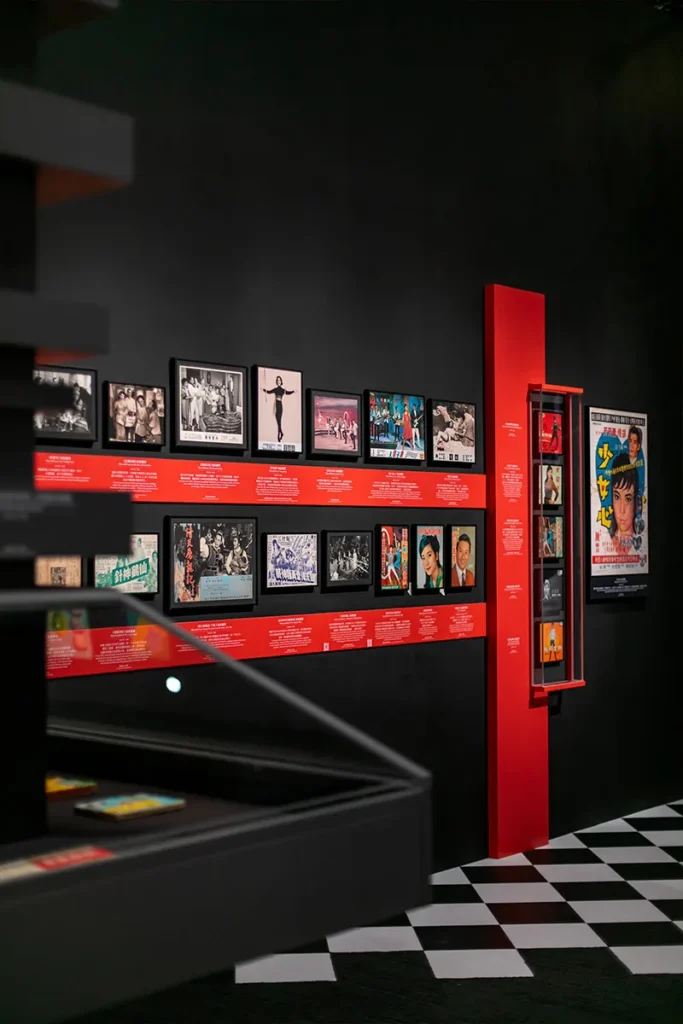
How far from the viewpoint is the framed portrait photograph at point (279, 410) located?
4410 millimetres

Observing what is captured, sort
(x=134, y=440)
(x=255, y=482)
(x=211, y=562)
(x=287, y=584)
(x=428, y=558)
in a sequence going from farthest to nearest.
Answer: (x=428, y=558) < (x=287, y=584) < (x=255, y=482) < (x=211, y=562) < (x=134, y=440)

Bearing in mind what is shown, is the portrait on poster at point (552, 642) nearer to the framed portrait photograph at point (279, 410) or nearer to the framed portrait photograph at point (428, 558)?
the framed portrait photograph at point (428, 558)

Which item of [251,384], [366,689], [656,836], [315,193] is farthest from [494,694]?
[315,193]

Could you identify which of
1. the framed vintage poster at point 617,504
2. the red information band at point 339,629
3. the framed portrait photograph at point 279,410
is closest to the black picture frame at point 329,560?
the red information band at point 339,629

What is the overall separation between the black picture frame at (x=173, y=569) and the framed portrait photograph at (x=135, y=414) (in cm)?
30

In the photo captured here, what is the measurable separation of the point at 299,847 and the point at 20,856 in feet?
1.18

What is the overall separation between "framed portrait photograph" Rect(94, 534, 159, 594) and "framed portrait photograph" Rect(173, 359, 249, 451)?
0.39 m

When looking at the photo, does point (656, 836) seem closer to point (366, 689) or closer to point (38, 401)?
point (366, 689)

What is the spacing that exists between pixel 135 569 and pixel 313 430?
3.36ft

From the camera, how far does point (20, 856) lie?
1392 mm

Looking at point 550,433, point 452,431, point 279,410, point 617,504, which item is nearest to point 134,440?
point 279,410

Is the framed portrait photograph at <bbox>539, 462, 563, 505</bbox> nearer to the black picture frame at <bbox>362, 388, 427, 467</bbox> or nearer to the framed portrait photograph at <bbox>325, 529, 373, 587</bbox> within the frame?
the black picture frame at <bbox>362, 388, 427, 467</bbox>

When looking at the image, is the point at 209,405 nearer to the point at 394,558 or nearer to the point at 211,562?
the point at 211,562

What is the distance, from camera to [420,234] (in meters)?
5.18
